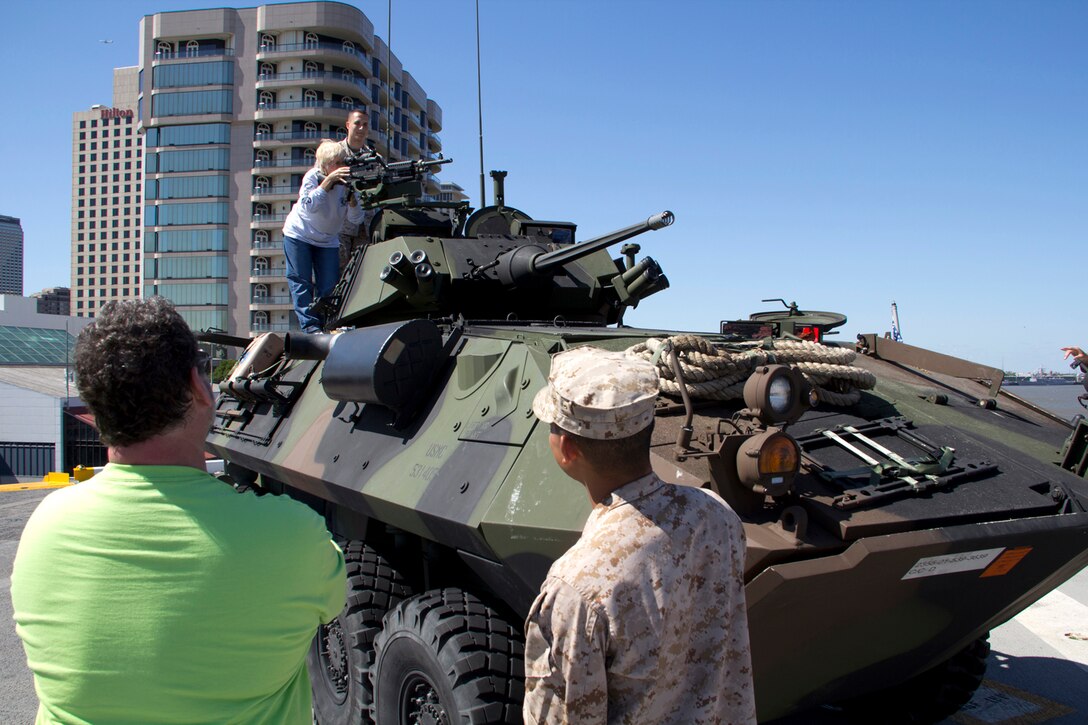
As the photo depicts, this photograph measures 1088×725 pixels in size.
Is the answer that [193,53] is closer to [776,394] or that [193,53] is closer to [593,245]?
[593,245]

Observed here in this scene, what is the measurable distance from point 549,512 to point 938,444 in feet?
5.44

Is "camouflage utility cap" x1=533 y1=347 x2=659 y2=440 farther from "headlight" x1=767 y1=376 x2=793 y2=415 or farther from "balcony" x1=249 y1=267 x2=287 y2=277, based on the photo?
"balcony" x1=249 y1=267 x2=287 y2=277

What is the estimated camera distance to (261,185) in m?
54.9

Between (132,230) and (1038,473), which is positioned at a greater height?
(132,230)

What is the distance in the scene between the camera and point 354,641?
4270 millimetres

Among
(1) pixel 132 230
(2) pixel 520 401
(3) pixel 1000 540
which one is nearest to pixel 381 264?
(2) pixel 520 401

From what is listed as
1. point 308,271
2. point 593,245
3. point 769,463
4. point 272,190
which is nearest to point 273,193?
point 272,190

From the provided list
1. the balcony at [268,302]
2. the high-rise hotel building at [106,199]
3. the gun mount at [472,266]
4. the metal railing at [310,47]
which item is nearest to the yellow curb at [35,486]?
the gun mount at [472,266]

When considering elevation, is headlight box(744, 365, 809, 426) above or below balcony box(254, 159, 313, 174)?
below

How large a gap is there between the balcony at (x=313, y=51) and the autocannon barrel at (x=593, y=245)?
52.4 metres

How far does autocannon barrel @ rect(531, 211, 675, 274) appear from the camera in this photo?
4555 mm

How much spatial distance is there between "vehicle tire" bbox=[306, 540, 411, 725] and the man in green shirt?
8.24 feet

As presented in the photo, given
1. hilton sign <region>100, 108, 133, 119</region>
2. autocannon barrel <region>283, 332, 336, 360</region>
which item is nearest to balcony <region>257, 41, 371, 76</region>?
autocannon barrel <region>283, 332, 336, 360</region>

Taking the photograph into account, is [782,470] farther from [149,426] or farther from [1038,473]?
[149,426]
